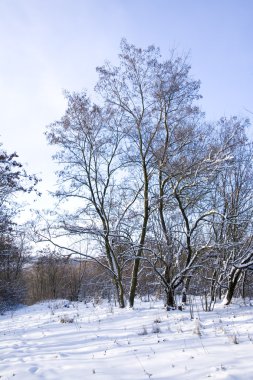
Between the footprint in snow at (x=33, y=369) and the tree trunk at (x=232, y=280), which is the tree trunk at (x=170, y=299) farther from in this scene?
the footprint in snow at (x=33, y=369)

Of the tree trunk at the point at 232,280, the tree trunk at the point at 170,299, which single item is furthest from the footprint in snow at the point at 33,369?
the tree trunk at the point at 232,280

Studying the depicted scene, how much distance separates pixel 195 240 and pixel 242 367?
970 cm

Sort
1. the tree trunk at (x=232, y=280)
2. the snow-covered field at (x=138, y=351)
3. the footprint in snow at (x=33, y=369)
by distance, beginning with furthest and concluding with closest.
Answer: the tree trunk at (x=232, y=280), the footprint in snow at (x=33, y=369), the snow-covered field at (x=138, y=351)

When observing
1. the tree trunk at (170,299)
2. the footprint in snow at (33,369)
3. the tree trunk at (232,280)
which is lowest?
the footprint in snow at (33,369)

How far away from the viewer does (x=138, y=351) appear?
621 cm

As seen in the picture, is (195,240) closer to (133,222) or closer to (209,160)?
(133,222)

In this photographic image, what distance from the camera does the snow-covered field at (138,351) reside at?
15.9 ft

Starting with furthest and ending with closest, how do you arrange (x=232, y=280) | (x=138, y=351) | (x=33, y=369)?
(x=232, y=280)
(x=138, y=351)
(x=33, y=369)

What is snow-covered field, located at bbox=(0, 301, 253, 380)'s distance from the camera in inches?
191

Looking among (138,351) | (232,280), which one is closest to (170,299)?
(232,280)

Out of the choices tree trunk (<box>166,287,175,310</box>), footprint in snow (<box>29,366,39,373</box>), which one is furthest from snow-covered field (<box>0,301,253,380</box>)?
tree trunk (<box>166,287,175,310</box>)

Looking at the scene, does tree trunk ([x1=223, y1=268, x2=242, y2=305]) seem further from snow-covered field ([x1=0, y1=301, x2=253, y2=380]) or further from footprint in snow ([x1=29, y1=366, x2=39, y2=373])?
footprint in snow ([x1=29, y1=366, x2=39, y2=373])

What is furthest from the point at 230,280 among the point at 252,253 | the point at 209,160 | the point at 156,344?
the point at 156,344

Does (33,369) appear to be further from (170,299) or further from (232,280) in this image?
(232,280)
